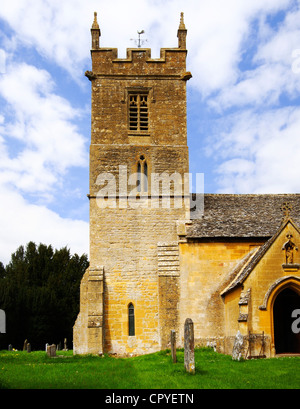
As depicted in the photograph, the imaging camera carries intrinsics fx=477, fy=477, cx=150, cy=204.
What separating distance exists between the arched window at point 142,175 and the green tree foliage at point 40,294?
21.2 meters

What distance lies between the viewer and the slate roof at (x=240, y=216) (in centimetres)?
2302

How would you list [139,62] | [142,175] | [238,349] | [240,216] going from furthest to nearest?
1. [139,62]
2. [240,216]
3. [142,175]
4. [238,349]

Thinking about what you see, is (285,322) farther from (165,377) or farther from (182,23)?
(182,23)

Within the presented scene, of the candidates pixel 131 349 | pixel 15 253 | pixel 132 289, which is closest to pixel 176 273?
pixel 132 289

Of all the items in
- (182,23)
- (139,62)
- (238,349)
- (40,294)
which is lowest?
(238,349)

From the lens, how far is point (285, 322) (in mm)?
21812

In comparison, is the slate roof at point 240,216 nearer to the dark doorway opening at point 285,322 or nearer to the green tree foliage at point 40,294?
the dark doorway opening at point 285,322

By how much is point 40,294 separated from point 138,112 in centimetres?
2388

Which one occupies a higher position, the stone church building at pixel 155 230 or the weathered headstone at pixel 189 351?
the stone church building at pixel 155 230

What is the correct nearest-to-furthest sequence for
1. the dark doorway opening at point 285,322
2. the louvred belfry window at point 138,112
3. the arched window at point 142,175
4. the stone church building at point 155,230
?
the dark doorway opening at point 285,322 < the stone church building at point 155,230 < the arched window at point 142,175 < the louvred belfry window at point 138,112

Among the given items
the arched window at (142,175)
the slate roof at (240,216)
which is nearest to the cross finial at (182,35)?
the arched window at (142,175)

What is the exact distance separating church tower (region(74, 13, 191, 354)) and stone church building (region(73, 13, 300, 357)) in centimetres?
5

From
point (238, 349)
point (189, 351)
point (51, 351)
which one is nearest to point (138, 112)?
point (51, 351)
